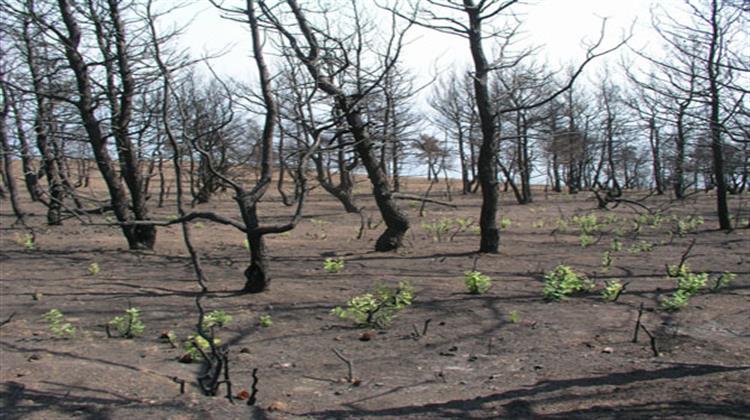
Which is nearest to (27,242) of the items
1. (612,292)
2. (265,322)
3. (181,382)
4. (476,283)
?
(265,322)

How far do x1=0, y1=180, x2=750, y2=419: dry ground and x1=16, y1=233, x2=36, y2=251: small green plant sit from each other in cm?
105

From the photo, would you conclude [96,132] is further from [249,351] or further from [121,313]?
[249,351]

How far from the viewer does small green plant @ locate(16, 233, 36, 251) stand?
11898 millimetres

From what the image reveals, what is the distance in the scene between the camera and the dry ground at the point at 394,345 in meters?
3.96

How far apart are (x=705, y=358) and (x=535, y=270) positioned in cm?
453

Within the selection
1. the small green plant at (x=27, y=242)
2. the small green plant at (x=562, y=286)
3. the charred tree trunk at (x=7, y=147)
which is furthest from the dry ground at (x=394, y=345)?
the charred tree trunk at (x=7, y=147)

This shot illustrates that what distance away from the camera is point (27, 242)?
39.4ft

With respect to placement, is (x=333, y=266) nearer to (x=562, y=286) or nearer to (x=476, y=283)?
(x=476, y=283)

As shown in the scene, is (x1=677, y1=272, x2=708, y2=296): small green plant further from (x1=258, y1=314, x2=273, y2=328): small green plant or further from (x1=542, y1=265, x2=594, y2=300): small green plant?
(x1=258, y1=314, x2=273, y2=328): small green plant

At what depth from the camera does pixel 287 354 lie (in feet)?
18.0

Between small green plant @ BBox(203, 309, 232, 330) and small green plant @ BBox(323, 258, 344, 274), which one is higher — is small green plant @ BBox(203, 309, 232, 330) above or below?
below

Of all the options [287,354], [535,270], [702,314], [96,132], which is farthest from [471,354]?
[96,132]

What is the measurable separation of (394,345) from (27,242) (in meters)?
8.96

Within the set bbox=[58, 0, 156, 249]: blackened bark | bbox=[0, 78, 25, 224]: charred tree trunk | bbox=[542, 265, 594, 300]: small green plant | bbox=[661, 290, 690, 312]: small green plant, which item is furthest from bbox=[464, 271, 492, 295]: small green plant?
bbox=[0, 78, 25, 224]: charred tree trunk
